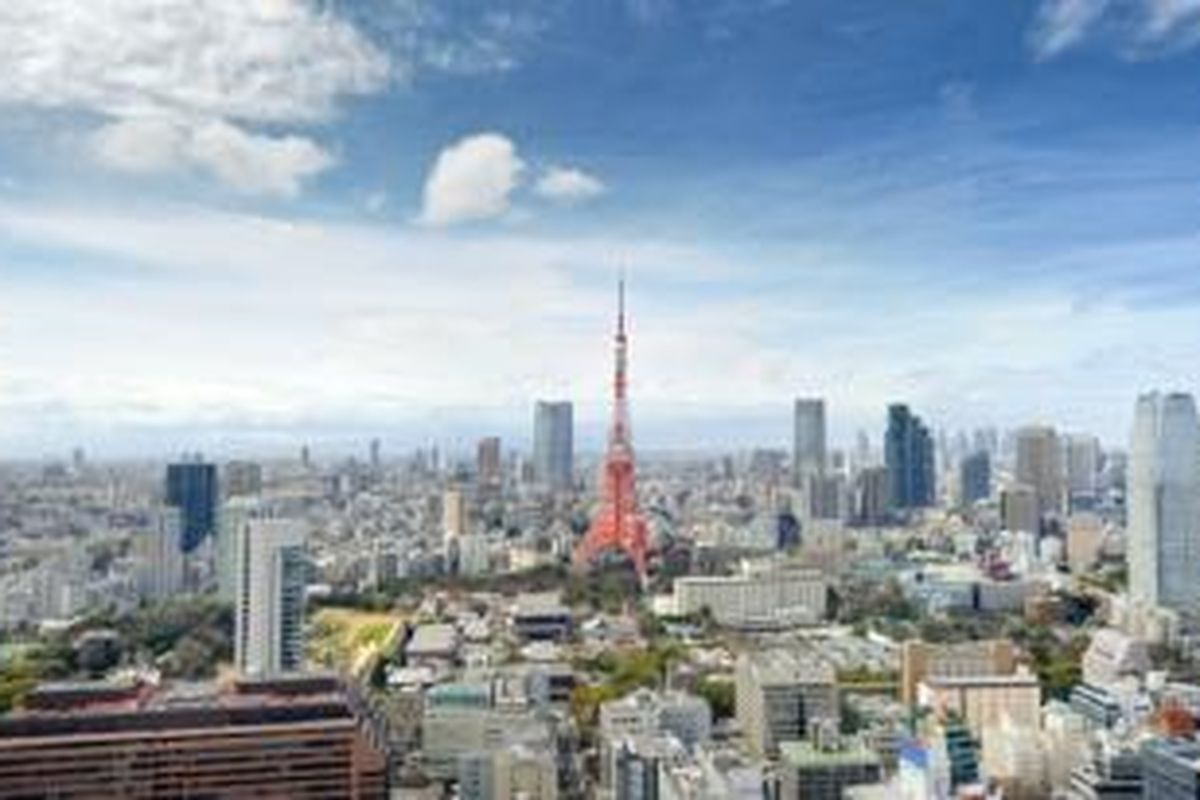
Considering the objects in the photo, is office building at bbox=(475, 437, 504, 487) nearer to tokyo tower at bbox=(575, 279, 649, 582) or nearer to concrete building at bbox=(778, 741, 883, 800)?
tokyo tower at bbox=(575, 279, 649, 582)

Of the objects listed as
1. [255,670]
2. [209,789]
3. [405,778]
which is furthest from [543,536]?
[209,789]

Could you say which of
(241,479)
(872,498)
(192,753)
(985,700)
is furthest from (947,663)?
(241,479)

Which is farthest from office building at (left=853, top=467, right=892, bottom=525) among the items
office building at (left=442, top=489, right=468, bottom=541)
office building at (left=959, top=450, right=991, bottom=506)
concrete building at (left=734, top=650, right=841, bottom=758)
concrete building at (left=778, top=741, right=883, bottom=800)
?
concrete building at (left=778, top=741, right=883, bottom=800)

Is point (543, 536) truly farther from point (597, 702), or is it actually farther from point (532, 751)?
point (532, 751)

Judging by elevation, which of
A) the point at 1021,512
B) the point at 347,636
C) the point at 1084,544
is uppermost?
the point at 1021,512

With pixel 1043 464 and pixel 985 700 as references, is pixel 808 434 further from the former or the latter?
pixel 985 700
